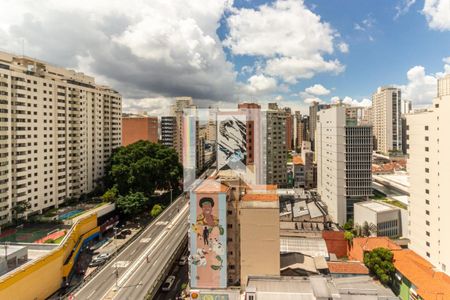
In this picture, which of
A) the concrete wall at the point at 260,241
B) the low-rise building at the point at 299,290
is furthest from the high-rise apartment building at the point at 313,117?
the low-rise building at the point at 299,290

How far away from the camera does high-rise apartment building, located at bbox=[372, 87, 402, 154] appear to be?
287 ft

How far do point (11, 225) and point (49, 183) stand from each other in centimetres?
665

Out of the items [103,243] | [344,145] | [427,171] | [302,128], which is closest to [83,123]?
[103,243]

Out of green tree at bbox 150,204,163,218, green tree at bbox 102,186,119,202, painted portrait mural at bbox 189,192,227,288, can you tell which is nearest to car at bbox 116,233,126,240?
green tree at bbox 150,204,163,218

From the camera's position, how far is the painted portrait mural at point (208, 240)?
2167 centimetres

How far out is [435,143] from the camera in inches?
970

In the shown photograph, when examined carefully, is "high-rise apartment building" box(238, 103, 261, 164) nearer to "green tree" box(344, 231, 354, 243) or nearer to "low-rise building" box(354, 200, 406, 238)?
"low-rise building" box(354, 200, 406, 238)

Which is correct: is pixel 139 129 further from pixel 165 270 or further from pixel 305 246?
pixel 305 246

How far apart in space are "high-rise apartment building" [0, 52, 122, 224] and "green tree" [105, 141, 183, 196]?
14.1 ft

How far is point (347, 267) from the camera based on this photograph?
1006 inches

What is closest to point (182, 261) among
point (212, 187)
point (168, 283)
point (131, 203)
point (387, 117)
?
point (168, 283)

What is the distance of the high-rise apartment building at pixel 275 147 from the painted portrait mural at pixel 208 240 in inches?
1222

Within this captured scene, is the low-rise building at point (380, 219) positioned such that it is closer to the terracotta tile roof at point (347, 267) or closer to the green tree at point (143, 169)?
the terracotta tile roof at point (347, 267)

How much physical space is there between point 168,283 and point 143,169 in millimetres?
19634
